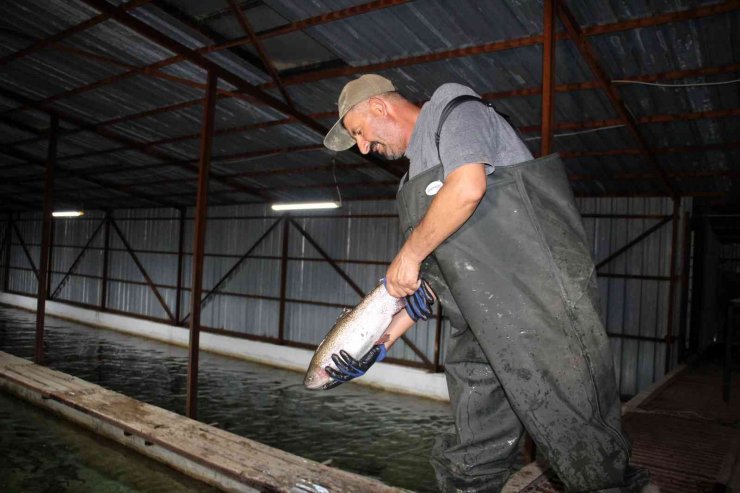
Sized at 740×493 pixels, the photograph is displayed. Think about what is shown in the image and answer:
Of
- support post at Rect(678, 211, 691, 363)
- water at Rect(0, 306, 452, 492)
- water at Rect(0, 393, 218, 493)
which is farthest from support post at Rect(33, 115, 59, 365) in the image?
support post at Rect(678, 211, 691, 363)

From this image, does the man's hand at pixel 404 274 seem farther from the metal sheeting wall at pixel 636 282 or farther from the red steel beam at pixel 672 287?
the red steel beam at pixel 672 287

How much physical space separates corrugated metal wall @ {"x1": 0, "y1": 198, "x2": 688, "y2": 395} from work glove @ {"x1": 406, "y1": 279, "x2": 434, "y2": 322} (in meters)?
10.4

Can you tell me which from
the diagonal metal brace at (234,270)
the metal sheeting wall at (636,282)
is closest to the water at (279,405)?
the diagonal metal brace at (234,270)

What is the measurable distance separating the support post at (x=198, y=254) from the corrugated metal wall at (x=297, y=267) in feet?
22.2

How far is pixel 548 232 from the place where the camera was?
176 centimetres

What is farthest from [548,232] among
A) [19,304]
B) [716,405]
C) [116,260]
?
[19,304]

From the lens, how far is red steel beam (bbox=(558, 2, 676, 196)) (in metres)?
5.43

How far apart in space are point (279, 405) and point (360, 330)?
9088 mm

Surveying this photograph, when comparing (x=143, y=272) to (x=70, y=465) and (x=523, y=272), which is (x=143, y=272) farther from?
(x=523, y=272)

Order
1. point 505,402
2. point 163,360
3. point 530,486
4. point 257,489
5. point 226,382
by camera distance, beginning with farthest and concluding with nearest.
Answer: point 163,360 < point 226,382 < point 257,489 < point 530,486 < point 505,402

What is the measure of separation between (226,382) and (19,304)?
18.2m

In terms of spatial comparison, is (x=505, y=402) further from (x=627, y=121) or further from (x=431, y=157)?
(x=627, y=121)

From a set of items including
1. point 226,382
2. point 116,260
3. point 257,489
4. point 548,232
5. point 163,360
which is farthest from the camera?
point 116,260

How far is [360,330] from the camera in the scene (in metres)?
2.27
